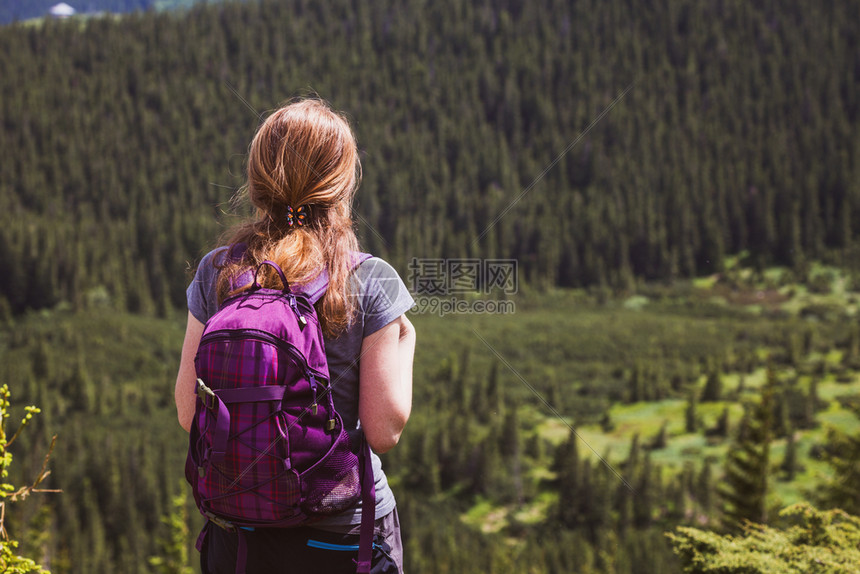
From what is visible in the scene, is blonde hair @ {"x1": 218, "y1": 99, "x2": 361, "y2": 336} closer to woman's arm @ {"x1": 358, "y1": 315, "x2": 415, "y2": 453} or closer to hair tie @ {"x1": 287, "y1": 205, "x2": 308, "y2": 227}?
hair tie @ {"x1": 287, "y1": 205, "x2": 308, "y2": 227}

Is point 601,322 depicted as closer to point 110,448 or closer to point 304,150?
point 110,448

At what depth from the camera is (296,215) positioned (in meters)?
3.10

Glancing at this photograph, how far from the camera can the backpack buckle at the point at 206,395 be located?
2725 millimetres

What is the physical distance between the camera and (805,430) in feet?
311

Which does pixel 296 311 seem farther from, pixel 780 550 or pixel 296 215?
pixel 780 550

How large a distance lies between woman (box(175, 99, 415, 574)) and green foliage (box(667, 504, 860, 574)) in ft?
9.58

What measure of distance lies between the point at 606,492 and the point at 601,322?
6870 cm

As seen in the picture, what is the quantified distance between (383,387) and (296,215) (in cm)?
80

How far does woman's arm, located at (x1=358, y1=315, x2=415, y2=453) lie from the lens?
9.64ft

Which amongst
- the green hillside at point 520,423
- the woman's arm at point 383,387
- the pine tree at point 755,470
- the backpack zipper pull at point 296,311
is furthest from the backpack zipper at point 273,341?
the green hillside at point 520,423

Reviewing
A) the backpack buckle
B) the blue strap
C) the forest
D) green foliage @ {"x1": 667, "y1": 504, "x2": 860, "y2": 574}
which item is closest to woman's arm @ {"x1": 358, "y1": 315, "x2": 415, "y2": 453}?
the blue strap

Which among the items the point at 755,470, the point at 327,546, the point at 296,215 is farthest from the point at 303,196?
the point at 755,470

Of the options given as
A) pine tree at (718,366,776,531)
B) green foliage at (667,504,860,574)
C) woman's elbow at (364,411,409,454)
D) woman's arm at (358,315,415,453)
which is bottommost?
pine tree at (718,366,776,531)

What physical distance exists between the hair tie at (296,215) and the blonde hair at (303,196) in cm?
1
